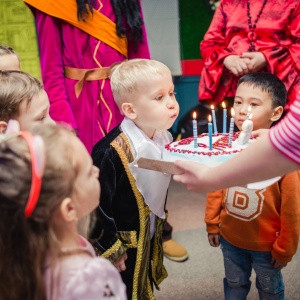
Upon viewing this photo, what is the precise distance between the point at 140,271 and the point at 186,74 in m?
3.43

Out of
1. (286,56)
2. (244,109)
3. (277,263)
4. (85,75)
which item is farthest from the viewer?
(85,75)

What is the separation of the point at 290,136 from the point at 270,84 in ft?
3.15

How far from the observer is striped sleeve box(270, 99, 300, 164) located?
3.27 ft

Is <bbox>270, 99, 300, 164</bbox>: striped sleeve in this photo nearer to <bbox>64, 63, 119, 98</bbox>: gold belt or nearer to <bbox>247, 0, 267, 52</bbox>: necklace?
<bbox>247, 0, 267, 52</bbox>: necklace

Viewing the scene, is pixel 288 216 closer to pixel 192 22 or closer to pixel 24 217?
pixel 24 217

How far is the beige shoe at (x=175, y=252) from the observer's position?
2732mm

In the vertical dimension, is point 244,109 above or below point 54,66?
below

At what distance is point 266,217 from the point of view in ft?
5.80

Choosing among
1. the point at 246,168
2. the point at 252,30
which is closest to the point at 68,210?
the point at 246,168

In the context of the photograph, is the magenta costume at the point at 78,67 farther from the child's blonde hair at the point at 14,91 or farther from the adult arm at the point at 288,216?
the adult arm at the point at 288,216

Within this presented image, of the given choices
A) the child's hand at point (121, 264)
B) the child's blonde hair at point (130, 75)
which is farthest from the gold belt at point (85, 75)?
the child's hand at point (121, 264)

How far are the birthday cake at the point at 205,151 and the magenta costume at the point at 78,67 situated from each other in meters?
0.79

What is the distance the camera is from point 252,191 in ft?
5.74

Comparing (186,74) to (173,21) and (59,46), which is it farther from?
(59,46)
